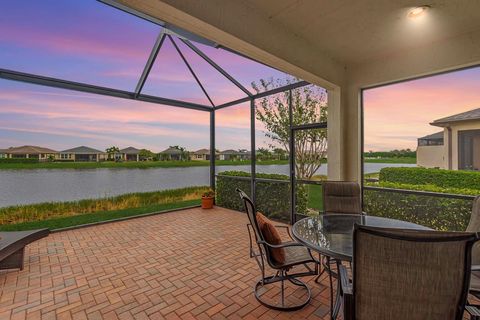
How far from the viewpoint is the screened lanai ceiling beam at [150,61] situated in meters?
4.10

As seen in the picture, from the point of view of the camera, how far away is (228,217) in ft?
18.2

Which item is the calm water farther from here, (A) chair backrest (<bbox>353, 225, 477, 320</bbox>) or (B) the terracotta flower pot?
(A) chair backrest (<bbox>353, 225, 477, 320</bbox>)

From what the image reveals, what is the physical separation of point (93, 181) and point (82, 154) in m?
0.71

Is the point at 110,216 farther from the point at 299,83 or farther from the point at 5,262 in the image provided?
the point at 299,83

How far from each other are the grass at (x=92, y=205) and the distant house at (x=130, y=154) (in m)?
1.02

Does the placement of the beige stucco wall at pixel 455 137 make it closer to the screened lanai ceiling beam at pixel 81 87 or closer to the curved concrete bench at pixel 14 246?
the screened lanai ceiling beam at pixel 81 87

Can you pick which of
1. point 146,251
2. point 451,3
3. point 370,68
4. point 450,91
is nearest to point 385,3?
point 451,3

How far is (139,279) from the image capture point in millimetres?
2746

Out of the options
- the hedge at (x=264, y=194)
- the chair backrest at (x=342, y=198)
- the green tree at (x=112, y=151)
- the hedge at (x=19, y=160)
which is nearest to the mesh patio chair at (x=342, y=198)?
the chair backrest at (x=342, y=198)

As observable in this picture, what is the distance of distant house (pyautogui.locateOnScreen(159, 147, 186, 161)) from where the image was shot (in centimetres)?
666

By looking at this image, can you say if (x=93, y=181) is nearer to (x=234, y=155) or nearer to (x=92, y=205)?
(x=92, y=205)

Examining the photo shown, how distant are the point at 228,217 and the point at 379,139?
145 inches

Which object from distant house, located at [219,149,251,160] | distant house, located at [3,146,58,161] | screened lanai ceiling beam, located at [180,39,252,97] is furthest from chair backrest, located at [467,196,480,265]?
distant house, located at [3,146,58,161]

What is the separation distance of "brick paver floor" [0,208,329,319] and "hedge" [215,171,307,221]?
1.29m
